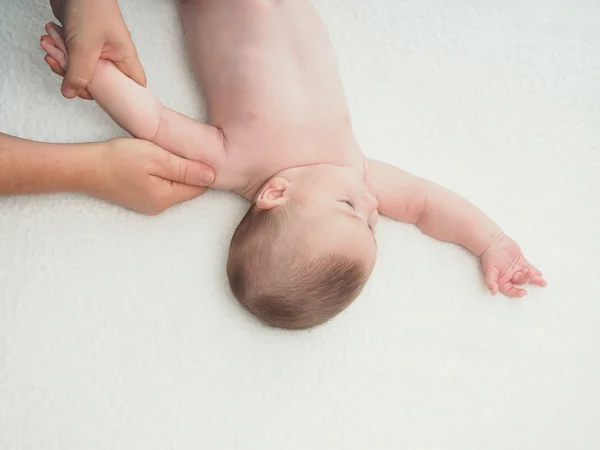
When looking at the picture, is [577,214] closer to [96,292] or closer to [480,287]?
[480,287]

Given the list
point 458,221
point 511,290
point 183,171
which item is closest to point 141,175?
point 183,171

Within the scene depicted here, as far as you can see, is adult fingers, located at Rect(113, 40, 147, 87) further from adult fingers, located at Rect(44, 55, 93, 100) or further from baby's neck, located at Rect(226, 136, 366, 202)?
baby's neck, located at Rect(226, 136, 366, 202)

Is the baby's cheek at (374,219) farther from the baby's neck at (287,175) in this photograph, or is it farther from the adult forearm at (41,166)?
the adult forearm at (41,166)

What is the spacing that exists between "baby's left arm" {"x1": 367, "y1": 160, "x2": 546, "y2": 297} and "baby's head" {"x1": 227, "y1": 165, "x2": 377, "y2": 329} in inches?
4.0

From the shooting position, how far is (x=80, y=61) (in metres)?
0.95

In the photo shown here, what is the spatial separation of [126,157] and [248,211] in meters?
0.20

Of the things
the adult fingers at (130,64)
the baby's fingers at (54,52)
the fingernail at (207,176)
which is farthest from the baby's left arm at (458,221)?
the baby's fingers at (54,52)

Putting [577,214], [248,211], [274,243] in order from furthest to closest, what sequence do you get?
[577,214] → [248,211] → [274,243]

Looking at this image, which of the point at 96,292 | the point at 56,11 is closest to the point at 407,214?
the point at 96,292

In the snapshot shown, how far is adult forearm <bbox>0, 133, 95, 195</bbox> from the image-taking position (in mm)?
966

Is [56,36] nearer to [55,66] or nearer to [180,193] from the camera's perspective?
[55,66]

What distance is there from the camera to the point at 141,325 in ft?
3.36

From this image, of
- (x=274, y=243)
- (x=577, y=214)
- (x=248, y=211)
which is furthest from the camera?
(x=577, y=214)

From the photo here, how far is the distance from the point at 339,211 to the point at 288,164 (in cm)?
13
